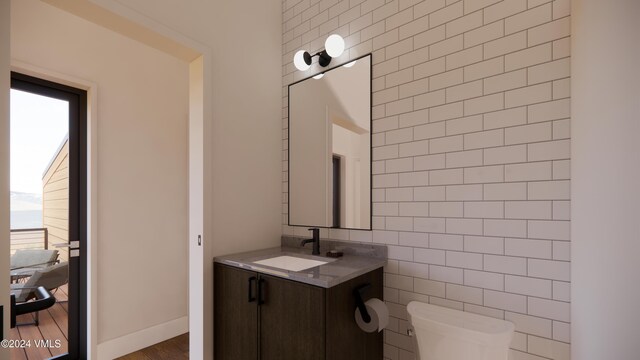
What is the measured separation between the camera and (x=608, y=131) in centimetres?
99

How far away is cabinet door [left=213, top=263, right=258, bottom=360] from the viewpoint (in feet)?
5.58

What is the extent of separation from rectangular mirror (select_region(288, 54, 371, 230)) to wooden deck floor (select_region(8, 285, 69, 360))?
1839mm

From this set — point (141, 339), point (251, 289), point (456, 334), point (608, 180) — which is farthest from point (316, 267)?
point (141, 339)

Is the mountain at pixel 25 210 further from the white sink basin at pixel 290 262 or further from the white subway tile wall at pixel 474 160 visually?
the white subway tile wall at pixel 474 160

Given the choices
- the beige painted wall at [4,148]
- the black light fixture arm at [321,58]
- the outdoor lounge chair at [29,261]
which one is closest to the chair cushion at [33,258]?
the outdoor lounge chair at [29,261]

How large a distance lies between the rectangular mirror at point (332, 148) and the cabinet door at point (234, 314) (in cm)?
67

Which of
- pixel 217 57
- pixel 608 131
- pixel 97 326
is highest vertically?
pixel 217 57

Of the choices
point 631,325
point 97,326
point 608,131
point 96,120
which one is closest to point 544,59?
point 608,131

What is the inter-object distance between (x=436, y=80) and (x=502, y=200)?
28.6 inches

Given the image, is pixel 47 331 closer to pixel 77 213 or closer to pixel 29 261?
pixel 29 261

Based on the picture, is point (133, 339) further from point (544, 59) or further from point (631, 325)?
point (544, 59)

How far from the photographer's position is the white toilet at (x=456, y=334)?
1235 millimetres

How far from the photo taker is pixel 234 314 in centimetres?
179

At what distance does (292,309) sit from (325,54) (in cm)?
167
